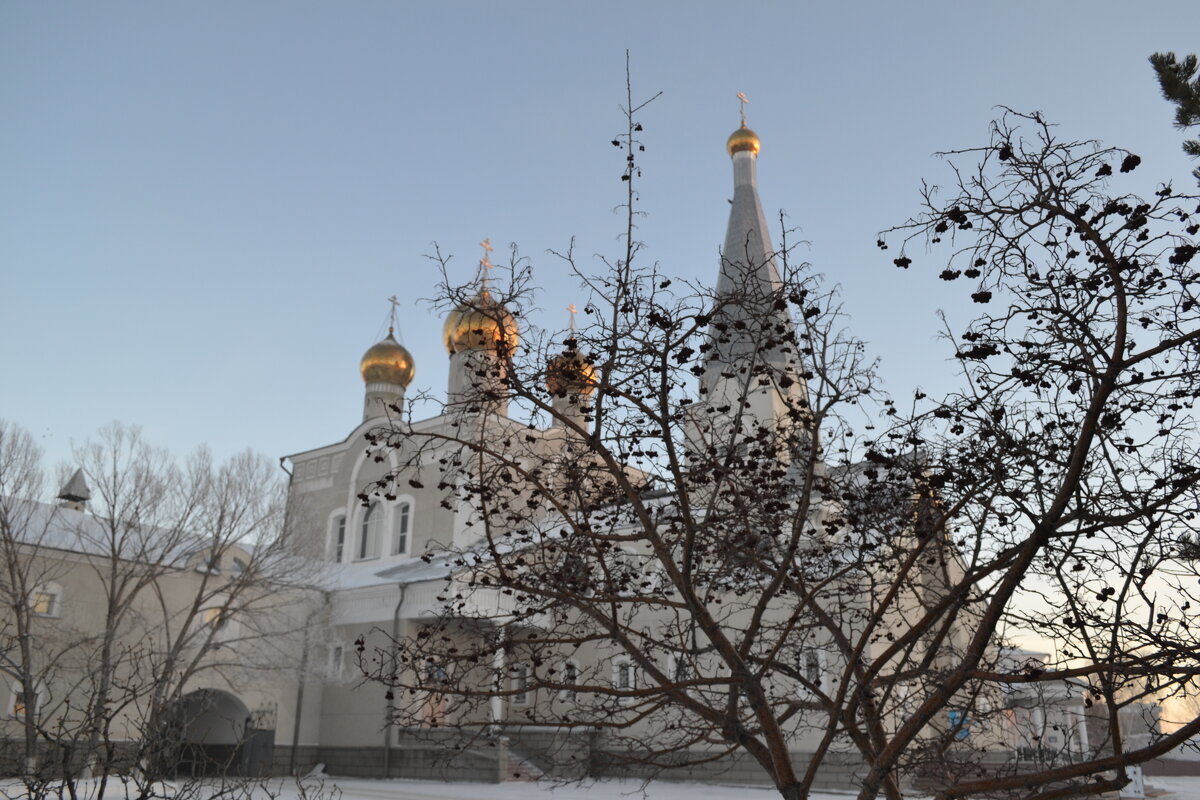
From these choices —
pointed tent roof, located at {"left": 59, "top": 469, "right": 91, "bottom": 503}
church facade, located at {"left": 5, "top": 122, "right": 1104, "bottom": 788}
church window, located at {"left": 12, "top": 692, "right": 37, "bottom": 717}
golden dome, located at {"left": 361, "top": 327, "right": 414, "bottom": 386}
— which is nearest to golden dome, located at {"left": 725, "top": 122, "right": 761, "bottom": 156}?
church facade, located at {"left": 5, "top": 122, "right": 1104, "bottom": 788}

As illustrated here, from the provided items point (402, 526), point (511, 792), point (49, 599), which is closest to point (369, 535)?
point (402, 526)

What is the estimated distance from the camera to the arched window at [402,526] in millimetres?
27703

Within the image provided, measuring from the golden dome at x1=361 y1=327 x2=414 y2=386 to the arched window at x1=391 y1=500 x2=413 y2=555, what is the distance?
4708mm

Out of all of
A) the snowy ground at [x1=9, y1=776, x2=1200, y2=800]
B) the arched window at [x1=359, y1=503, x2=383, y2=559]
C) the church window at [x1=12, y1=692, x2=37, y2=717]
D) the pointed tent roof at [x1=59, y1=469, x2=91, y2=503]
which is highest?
the pointed tent roof at [x1=59, y1=469, x2=91, y2=503]

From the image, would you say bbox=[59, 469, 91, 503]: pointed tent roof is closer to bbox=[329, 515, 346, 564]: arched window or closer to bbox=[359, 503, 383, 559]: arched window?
bbox=[329, 515, 346, 564]: arched window

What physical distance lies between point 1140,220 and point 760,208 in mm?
26518

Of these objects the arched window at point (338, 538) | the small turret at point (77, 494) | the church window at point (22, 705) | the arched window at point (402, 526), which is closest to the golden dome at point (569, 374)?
the church window at point (22, 705)

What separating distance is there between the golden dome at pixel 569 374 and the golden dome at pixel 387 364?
88.3ft

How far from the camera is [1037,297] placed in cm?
407

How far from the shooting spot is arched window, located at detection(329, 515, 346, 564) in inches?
1148

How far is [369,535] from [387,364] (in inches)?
219

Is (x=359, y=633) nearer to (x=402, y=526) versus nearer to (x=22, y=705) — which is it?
(x=402, y=526)

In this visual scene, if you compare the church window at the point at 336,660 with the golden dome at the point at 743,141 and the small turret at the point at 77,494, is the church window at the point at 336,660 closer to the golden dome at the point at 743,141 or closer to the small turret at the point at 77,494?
the small turret at the point at 77,494

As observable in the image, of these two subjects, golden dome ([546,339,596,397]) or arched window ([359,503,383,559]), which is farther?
arched window ([359,503,383,559])
